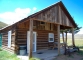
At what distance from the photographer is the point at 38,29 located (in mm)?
14266

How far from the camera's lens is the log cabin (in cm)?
1126

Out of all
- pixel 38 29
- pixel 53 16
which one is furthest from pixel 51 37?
pixel 53 16

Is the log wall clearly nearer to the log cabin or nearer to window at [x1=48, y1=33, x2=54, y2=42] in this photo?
the log cabin

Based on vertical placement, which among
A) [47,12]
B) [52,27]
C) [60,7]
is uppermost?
[60,7]

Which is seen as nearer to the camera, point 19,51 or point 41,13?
point 41,13

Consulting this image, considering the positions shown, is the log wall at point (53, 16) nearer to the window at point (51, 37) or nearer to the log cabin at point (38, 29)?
the log cabin at point (38, 29)

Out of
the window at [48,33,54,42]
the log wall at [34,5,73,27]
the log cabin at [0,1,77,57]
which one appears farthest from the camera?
the window at [48,33,54,42]

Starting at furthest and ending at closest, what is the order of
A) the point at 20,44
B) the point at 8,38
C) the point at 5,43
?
the point at 5,43 < the point at 8,38 < the point at 20,44

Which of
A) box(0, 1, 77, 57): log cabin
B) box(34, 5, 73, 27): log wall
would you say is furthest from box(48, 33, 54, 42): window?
box(34, 5, 73, 27): log wall

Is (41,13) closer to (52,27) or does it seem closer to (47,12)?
(47,12)

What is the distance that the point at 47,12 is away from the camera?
11.3 meters

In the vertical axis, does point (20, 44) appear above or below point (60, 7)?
below

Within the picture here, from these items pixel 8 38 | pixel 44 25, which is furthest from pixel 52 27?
pixel 8 38

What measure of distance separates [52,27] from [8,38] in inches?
260
